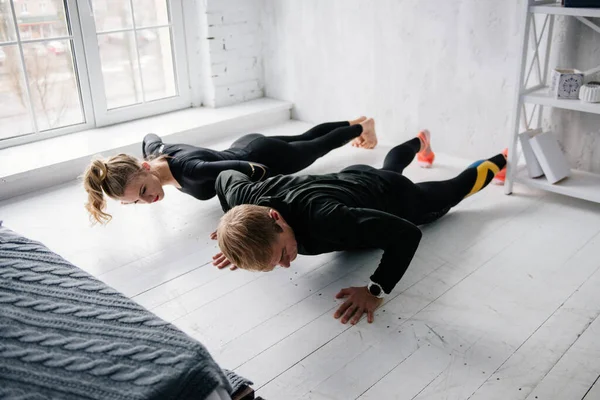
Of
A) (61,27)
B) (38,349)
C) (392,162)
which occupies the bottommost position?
(392,162)

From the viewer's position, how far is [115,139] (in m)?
3.38

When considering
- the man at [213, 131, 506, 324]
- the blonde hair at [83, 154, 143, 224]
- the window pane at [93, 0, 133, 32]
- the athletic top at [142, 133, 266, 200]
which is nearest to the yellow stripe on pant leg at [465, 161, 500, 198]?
the man at [213, 131, 506, 324]

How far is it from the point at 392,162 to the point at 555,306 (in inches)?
39.3

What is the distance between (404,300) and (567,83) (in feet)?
3.95

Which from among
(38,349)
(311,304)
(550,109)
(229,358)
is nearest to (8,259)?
(38,349)

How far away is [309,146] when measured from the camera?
2.85m

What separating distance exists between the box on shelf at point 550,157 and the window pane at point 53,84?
8.56 feet

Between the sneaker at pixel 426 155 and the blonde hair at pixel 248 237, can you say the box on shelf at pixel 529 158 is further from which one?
the blonde hair at pixel 248 237

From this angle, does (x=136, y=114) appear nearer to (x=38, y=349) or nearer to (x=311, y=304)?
(x=311, y=304)

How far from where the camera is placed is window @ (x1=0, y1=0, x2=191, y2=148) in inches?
128

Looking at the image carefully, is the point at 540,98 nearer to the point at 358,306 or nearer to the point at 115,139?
the point at 358,306

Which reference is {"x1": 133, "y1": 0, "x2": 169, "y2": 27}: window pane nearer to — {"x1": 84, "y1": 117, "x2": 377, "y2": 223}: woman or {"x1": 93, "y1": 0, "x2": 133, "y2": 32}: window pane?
{"x1": 93, "y1": 0, "x2": 133, "y2": 32}: window pane

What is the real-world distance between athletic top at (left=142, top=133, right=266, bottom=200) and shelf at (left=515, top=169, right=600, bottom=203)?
1.23 meters

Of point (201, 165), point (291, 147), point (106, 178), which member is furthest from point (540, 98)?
point (106, 178)
